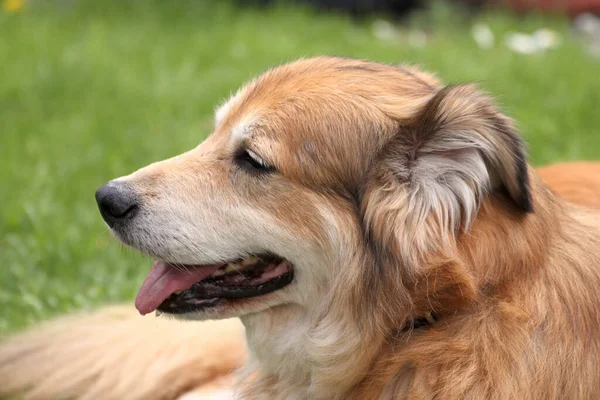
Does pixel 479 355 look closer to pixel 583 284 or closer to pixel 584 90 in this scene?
pixel 583 284

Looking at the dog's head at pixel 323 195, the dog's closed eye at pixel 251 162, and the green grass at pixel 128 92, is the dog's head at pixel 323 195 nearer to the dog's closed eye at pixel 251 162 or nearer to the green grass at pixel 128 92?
the dog's closed eye at pixel 251 162

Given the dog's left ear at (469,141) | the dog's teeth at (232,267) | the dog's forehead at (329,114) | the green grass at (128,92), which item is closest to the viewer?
the dog's left ear at (469,141)

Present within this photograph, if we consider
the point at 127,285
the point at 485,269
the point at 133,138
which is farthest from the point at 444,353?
the point at 133,138

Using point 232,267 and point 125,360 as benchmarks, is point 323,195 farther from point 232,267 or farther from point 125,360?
point 125,360

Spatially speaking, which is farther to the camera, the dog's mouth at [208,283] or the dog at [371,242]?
the dog's mouth at [208,283]

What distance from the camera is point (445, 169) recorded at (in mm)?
2979

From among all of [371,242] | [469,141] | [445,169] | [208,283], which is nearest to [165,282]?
[208,283]

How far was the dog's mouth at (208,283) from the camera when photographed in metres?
3.18

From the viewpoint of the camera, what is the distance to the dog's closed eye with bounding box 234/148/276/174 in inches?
123

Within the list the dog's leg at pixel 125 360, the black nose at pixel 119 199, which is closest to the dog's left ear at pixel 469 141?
the black nose at pixel 119 199

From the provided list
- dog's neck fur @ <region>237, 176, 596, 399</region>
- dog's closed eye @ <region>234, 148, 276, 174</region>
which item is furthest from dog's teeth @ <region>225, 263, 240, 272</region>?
dog's closed eye @ <region>234, 148, 276, 174</region>

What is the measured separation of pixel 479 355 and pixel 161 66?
6054 mm

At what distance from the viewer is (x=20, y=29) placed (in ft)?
30.2

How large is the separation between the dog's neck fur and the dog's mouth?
150mm
